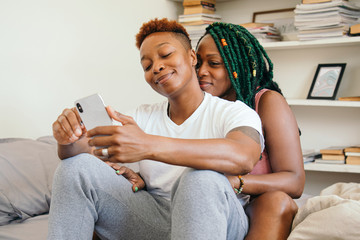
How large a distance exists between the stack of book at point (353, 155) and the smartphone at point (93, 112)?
1.65 m

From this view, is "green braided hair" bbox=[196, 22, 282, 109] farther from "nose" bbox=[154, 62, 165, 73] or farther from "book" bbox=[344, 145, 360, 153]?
"book" bbox=[344, 145, 360, 153]

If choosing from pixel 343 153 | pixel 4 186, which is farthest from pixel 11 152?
pixel 343 153

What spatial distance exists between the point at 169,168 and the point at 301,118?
1571 millimetres

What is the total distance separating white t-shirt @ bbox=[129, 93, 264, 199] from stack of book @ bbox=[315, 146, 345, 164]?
4.08 ft

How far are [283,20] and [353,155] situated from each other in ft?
3.11

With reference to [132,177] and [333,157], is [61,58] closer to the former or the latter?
[132,177]

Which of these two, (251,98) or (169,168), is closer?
(169,168)

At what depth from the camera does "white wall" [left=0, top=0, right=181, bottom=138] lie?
1631mm

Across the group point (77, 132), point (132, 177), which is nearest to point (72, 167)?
point (77, 132)

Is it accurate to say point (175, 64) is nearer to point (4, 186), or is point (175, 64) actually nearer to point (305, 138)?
point (4, 186)

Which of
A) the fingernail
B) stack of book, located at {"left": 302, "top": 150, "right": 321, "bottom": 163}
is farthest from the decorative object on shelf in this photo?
the fingernail

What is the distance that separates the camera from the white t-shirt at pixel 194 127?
1.09 metres

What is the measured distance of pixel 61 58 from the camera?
1852 mm

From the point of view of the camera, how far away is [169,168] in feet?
3.82
